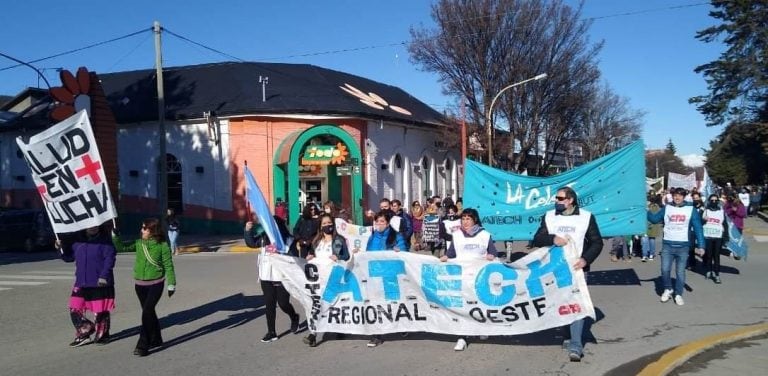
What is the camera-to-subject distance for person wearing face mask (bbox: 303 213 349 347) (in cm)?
800

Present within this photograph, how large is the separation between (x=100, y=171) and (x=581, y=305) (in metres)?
5.50

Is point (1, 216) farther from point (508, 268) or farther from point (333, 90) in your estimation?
point (508, 268)

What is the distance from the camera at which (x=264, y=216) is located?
810 cm

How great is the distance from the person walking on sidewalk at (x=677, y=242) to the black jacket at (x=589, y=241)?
3.30 m

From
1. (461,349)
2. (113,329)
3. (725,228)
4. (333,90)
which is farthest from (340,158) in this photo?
(461,349)

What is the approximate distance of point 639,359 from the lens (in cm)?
695

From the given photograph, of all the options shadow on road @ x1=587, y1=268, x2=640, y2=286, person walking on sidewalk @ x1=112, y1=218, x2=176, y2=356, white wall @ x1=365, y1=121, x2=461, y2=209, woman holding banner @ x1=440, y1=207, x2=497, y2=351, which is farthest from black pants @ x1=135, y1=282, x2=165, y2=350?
white wall @ x1=365, y1=121, x2=461, y2=209

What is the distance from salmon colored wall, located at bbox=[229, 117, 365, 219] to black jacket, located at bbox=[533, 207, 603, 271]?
22272 millimetres

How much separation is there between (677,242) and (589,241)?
11.2 feet

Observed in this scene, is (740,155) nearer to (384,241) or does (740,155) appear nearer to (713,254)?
(713,254)

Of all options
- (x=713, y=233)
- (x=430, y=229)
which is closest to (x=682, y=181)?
(x=430, y=229)

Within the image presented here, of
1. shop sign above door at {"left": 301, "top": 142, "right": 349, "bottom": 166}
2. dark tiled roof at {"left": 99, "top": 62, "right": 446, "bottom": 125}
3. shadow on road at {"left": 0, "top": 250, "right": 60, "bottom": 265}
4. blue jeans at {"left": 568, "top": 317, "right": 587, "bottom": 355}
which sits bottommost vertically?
shadow on road at {"left": 0, "top": 250, "right": 60, "bottom": 265}

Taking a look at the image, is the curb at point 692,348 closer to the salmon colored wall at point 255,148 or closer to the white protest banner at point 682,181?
the white protest banner at point 682,181

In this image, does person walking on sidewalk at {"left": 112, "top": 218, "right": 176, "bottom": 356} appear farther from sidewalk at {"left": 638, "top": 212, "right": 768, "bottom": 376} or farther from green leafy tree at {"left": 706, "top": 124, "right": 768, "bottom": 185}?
green leafy tree at {"left": 706, "top": 124, "right": 768, "bottom": 185}
